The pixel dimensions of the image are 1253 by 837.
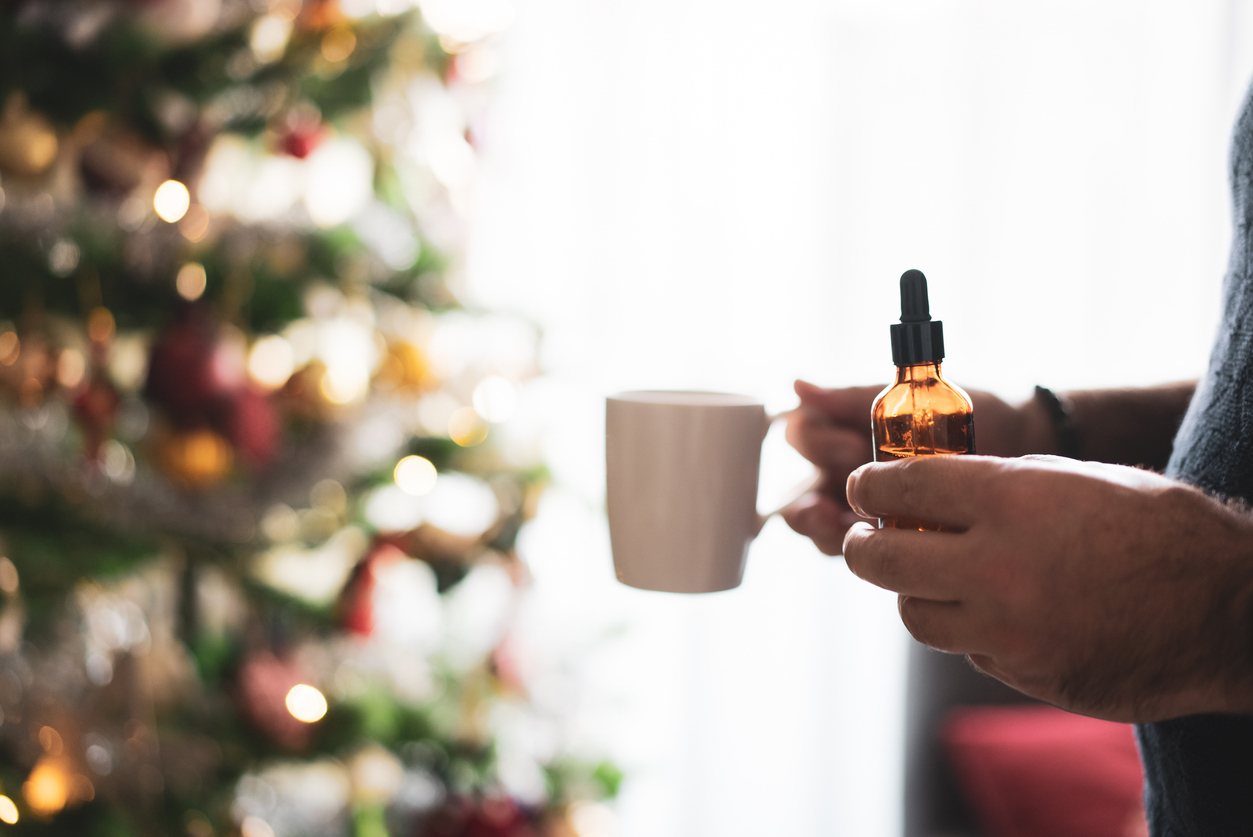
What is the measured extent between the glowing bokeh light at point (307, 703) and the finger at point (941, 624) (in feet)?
3.17

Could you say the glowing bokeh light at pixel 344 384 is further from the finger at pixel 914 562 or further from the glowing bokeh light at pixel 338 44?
the finger at pixel 914 562

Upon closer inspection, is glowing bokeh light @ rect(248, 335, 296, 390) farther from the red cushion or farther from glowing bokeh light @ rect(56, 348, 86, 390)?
the red cushion

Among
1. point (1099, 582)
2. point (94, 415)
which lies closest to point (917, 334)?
point (1099, 582)

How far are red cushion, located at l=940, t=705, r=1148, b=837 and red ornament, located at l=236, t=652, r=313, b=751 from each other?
3.97ft

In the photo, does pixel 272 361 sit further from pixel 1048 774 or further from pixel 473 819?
pixel 1048 774

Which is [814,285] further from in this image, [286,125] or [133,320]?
[133,320]

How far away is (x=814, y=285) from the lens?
182cm

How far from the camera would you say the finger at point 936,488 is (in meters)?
0.39

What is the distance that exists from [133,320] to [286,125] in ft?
1.06

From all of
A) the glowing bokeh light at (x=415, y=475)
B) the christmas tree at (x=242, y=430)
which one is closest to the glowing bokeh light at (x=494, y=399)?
the christmas tree at (x=242, y=430)

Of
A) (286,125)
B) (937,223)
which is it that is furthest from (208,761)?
(937,223)

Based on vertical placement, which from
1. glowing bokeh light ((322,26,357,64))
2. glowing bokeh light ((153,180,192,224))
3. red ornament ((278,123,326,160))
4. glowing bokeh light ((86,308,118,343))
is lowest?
glowing bokeh light ((86,308,118,343))

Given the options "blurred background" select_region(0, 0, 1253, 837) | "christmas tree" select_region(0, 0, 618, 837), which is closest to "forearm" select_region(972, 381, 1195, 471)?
"blurred background" select_region(0, 0, 1253, 837)

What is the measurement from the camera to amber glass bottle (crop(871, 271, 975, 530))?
0.44 metres
